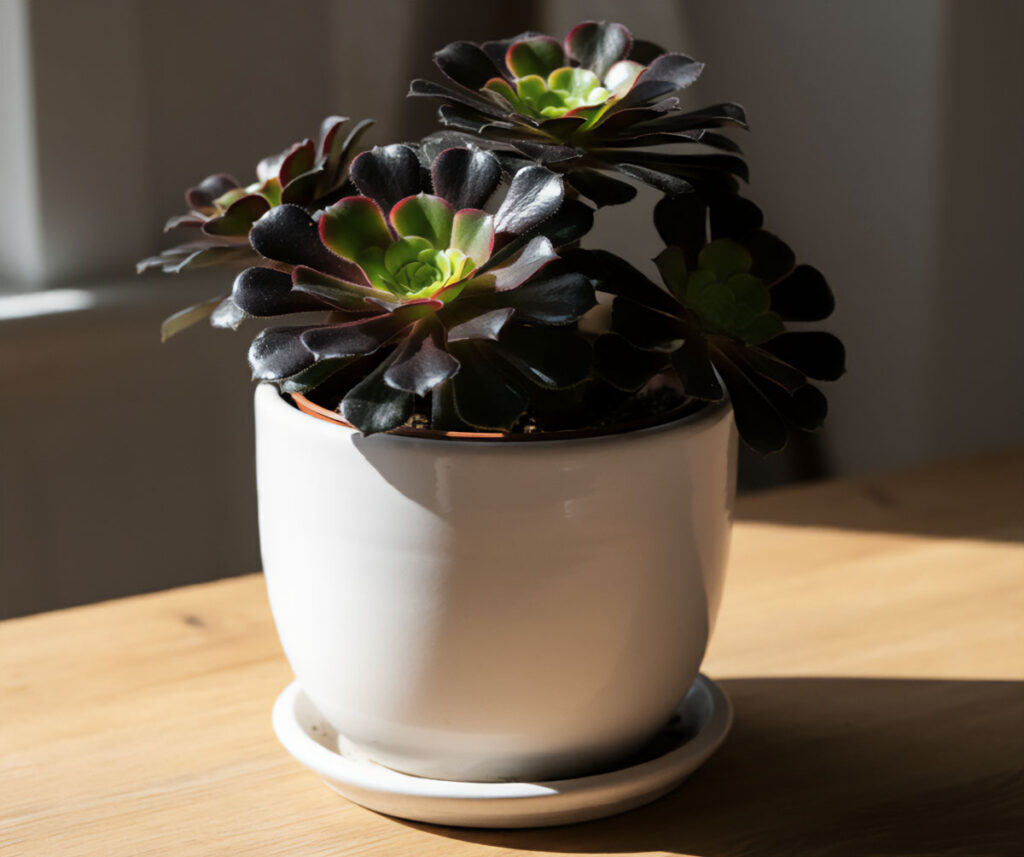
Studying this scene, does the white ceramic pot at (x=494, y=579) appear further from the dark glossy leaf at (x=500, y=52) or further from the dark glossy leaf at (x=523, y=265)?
the dark glossy leaf at (x=500, y=52)

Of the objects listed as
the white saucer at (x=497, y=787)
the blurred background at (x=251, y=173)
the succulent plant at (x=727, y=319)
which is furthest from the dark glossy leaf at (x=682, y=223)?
the blurred background at (x=251, y=173)

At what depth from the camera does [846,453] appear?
1640 millimetres

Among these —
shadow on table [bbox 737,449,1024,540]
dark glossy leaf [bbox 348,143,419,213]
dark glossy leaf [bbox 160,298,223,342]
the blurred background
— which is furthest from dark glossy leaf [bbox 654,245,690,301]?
the blurred background

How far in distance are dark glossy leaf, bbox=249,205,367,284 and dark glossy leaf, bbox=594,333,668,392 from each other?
95 millimetres

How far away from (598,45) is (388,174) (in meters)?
0.13

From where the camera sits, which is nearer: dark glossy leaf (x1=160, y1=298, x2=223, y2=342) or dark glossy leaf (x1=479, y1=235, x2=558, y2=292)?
dark glossy leaf (x1=479, y1=235, x2=558, y2=292)

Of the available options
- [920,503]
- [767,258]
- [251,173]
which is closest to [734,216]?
[767,258]

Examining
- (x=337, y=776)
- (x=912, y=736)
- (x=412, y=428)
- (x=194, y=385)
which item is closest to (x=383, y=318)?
(x=412, y=428)

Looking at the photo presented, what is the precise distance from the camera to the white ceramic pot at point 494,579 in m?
0.48

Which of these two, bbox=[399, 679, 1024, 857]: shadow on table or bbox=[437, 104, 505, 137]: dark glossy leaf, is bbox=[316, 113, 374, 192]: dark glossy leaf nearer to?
bbox=[437, 104, 505, 137]: dark glossy leaf

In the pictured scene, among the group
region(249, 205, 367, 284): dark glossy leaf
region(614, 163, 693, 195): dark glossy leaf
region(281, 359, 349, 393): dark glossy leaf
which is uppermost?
region(614, 163, 693, 195): dark glossy leaf

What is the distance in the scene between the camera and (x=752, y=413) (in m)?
0.51

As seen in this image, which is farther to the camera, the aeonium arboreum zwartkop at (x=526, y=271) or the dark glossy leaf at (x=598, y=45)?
the dark glossy leaf at (x=598, y=45)

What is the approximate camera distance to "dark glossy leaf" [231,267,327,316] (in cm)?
48
